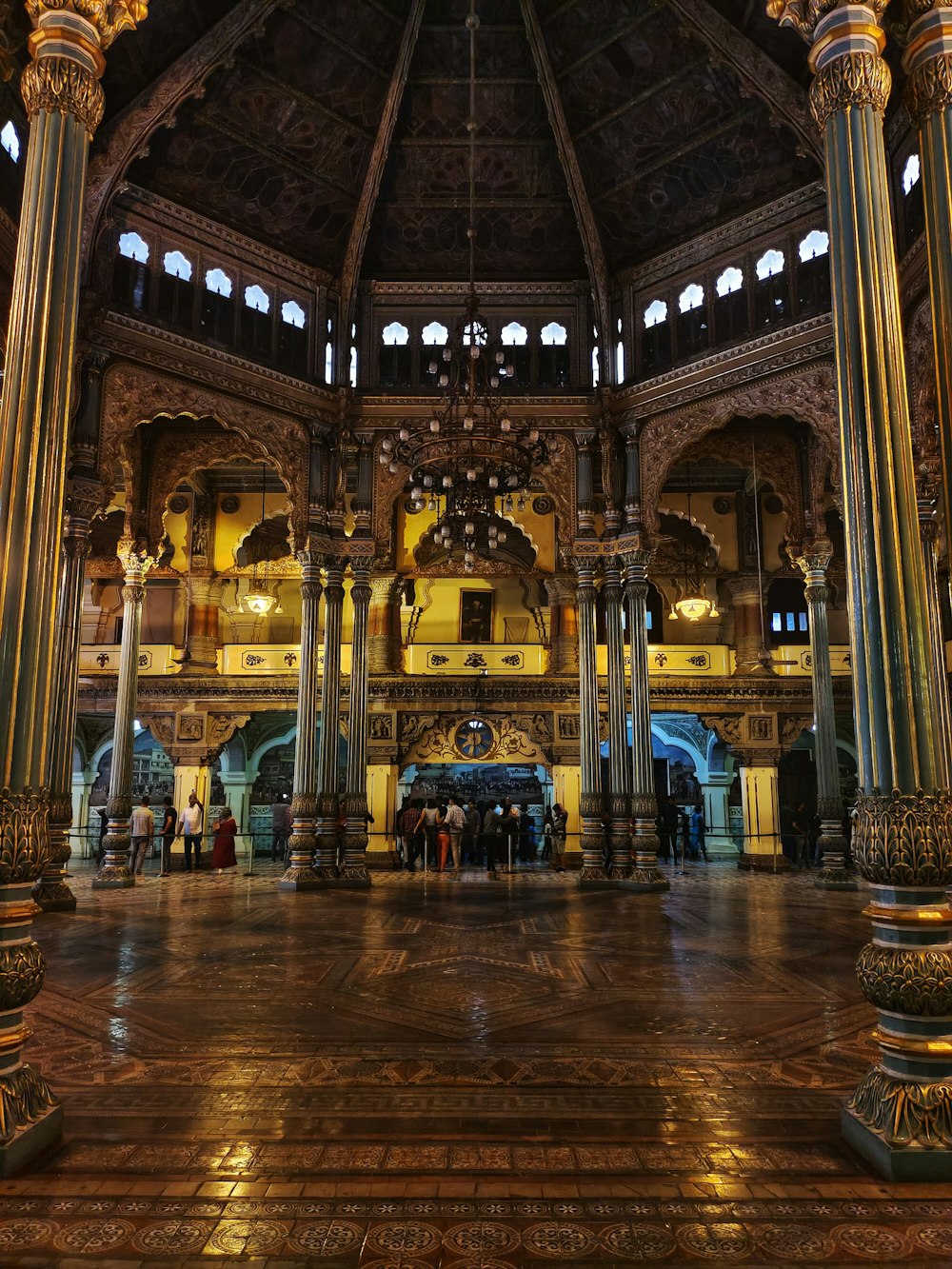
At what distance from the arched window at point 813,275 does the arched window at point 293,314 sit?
6.93 m

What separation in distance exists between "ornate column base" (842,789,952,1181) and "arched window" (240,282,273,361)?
1103 centimetres

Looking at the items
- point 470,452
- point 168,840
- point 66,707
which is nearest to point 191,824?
point 168,840

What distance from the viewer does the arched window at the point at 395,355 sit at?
1348cm

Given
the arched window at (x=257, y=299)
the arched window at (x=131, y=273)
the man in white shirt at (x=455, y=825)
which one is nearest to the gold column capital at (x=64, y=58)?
the arched window at (x=131, y=273)

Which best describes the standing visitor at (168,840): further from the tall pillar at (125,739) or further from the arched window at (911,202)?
the arched window at (911,202)

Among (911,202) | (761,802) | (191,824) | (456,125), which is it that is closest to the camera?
(911,202)

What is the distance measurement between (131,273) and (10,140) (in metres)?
2.58

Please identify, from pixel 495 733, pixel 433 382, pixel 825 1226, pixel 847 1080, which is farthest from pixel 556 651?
pixel 825 1226

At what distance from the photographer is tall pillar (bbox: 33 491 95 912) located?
9.81m

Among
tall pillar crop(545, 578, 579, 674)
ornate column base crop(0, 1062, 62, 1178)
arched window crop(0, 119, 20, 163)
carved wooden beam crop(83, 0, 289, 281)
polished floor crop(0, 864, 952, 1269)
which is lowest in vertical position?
polished floor crop(0, 864, 952, 1269)

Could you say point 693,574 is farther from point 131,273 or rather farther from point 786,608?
point 131,273

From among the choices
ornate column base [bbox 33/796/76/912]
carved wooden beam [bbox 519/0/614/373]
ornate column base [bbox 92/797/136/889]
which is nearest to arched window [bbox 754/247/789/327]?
carved wooden beam [bbox 519/0/614/373]

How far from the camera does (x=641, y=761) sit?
12414mm

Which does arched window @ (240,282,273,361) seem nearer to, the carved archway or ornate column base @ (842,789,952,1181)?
the carved archway
